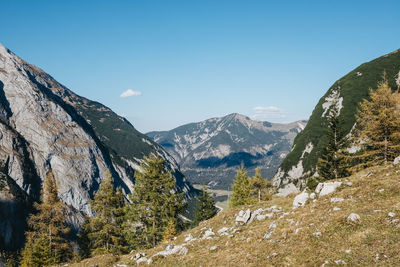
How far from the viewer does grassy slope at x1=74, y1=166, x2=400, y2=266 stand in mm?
12062

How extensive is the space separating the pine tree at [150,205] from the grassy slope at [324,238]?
33.8 feet

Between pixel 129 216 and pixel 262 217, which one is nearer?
pixel 262 217

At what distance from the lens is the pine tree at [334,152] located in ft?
170

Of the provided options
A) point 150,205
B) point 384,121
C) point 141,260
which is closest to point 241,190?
point 150,205

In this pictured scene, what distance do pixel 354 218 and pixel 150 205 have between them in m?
24.3

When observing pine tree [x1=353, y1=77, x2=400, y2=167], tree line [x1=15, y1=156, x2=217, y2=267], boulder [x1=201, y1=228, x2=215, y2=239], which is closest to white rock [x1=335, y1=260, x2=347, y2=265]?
boulder [x1=201, y1=228, x2=215, y2=239]

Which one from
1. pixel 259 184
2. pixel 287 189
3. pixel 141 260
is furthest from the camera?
pixel 287 189

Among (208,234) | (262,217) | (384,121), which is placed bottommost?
(208,234)

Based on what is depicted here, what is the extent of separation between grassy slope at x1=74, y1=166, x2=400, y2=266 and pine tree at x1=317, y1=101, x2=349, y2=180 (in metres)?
31.8

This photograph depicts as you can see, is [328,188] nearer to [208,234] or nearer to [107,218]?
[208,234]

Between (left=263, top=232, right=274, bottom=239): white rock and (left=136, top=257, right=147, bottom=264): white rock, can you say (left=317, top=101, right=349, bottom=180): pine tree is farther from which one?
(left=136, top=257, right=147, bottom=264): white rock

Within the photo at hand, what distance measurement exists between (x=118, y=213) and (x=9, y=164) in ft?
674

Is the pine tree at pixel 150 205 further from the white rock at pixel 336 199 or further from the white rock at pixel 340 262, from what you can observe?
the white rock at pixel 340 262

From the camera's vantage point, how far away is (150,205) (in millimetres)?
32531
